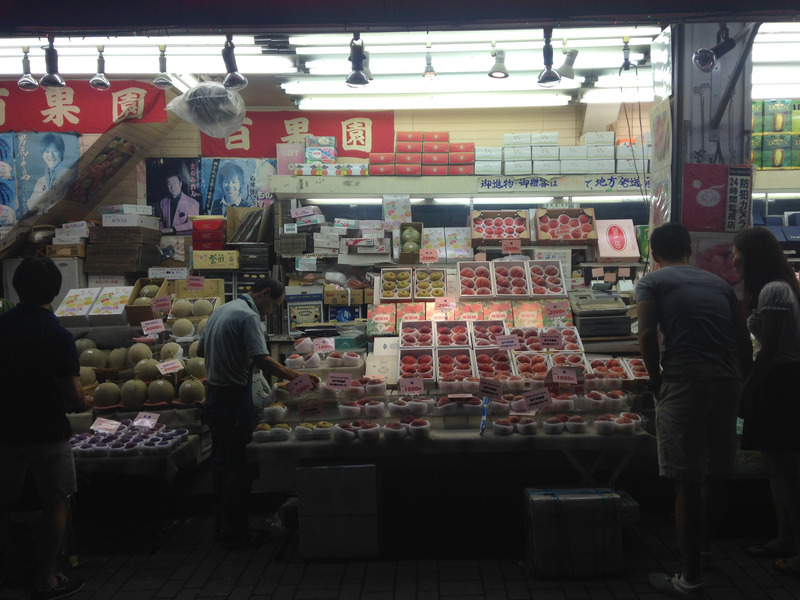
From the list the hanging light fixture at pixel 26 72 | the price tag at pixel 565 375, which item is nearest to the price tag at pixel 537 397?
the price tag at pixel 565 375

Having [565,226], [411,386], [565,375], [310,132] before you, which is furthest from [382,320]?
[310,132]

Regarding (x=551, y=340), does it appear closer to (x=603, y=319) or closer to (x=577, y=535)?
(x=603, y=319)

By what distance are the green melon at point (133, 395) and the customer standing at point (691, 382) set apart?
12.9 ft

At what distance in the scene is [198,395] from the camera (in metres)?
4.97

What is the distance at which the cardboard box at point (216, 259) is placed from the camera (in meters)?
8.02

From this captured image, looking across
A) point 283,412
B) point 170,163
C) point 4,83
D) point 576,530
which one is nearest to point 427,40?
point 283,412

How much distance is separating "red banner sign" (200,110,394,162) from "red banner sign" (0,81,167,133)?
1.32 m

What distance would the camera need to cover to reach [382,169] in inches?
309

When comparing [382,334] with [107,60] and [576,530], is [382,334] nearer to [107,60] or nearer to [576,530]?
[576,530]

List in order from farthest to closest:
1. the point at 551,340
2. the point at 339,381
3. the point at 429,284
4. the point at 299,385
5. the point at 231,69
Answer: the point at 429,284
the point at 551,340
the point at 231,69
the point at 339,381
the point at 299,385

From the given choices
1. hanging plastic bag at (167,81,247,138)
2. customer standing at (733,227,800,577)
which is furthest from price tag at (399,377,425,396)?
hanging plastic bag at (167,81,247,138)

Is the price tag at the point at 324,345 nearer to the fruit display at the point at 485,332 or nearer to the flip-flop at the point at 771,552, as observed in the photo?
the fruit display at the point at 485,332

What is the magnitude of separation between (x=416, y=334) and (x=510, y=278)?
1429mm

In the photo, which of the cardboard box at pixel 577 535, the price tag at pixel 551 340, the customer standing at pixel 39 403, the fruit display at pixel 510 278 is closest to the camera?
the customer standing at pixel 39 403
